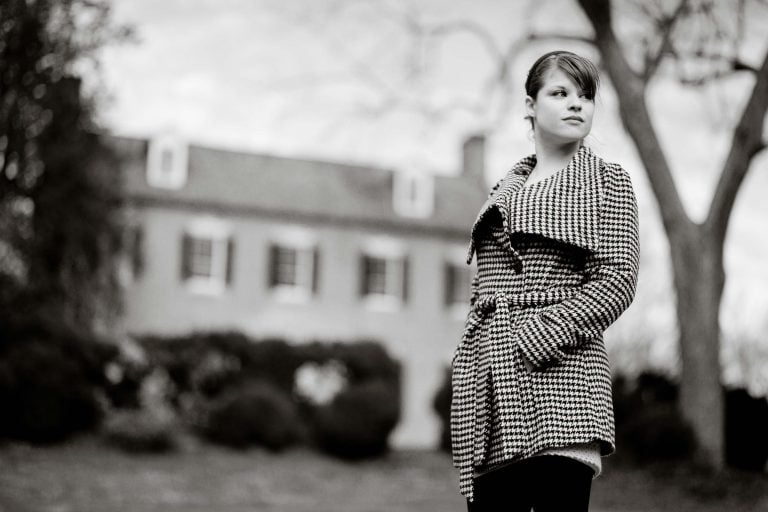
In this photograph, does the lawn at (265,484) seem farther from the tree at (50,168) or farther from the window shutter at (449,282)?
the window shutter at (449,282)

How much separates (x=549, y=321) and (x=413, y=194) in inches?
1049

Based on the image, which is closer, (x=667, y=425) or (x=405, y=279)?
(x=667, y=425)

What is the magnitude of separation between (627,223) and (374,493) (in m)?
10.7

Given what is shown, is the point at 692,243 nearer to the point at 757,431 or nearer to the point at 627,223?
the point at 757,431

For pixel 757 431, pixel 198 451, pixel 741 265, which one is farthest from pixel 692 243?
pixel 741 265

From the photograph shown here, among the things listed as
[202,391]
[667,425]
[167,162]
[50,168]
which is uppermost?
[167,162]

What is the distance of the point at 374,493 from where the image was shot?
12.5 meters

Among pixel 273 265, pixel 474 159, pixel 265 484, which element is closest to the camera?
pixel 265 484

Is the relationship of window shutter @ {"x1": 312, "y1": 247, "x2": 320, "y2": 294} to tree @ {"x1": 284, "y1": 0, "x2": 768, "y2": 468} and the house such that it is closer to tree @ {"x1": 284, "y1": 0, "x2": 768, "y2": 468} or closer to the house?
the house

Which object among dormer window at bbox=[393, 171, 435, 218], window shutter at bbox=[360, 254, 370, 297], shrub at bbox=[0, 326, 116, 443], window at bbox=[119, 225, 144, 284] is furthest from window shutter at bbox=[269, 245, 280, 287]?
shrub at bbox=[0, 326, 116, 443]

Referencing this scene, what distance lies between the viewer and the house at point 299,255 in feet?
82.4

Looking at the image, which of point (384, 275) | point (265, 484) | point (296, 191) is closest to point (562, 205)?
point (265, 484)

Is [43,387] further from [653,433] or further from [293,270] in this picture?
[293,270]

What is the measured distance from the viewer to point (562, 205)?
231 centimetres
